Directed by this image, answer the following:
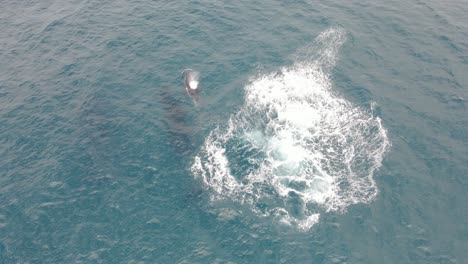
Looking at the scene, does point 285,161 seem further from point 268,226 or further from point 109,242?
point 109,242

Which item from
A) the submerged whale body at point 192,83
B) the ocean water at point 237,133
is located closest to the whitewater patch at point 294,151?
the ocean water at point 237,133

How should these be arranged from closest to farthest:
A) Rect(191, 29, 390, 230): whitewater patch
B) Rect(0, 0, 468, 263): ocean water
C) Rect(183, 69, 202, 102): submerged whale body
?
Rect(0, 0, 468, 263): ocean water, Rect(191, 29, 390, 230): whitewater patch, Rect(183, 69, 202, 102): submerged whale body

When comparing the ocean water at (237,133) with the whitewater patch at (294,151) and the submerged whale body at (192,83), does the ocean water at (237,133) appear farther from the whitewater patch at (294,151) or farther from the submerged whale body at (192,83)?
the submerged whale body at (192,83)

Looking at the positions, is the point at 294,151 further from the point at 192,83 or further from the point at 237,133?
the point at 192,83

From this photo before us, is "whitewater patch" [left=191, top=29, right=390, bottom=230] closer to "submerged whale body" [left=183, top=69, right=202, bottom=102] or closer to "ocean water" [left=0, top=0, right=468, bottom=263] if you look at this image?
"ocean water" [left=0, top=0, right=468, bottom=263]

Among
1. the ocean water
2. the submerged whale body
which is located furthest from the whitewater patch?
the submerged whale body

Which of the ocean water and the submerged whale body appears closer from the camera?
the ocean water
